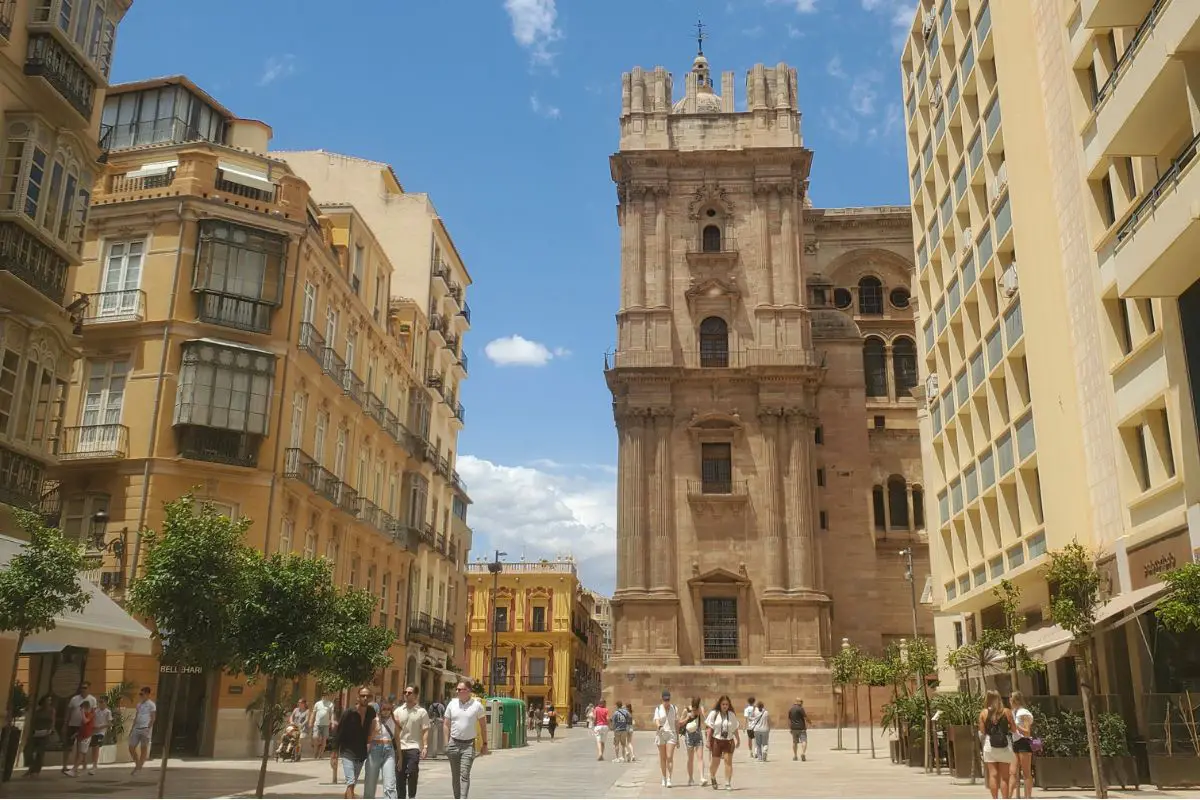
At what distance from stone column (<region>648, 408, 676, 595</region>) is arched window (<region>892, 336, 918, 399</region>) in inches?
551

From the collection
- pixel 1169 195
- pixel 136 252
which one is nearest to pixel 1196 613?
pixel 1169 195

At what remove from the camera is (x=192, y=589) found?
16.4 m

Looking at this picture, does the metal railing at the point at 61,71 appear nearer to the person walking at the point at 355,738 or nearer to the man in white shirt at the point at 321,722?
the person walking at the point at 355,738

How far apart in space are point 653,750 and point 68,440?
65.4 ft

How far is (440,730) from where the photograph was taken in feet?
96.1

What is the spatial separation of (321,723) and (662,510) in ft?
79.3

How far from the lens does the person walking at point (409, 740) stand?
49.3 ft

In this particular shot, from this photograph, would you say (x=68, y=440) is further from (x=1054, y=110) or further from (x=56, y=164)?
(x=1054, y=110)

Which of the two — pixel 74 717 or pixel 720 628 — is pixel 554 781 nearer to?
pixel 74 717

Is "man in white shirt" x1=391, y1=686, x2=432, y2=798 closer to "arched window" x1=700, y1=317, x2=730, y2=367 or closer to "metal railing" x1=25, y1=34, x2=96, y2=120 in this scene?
"metal railing" x1=25, y1=34, x2=96, y2=120

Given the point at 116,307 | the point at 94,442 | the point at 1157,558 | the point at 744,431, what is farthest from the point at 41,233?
the point at 744,431

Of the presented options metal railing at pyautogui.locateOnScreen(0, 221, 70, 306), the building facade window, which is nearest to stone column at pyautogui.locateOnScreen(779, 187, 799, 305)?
the building facade window

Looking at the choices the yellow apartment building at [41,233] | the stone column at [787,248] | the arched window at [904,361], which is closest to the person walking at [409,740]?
the yellow apartment building at [41,233]

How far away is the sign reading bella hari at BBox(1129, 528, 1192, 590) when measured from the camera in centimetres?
1703
